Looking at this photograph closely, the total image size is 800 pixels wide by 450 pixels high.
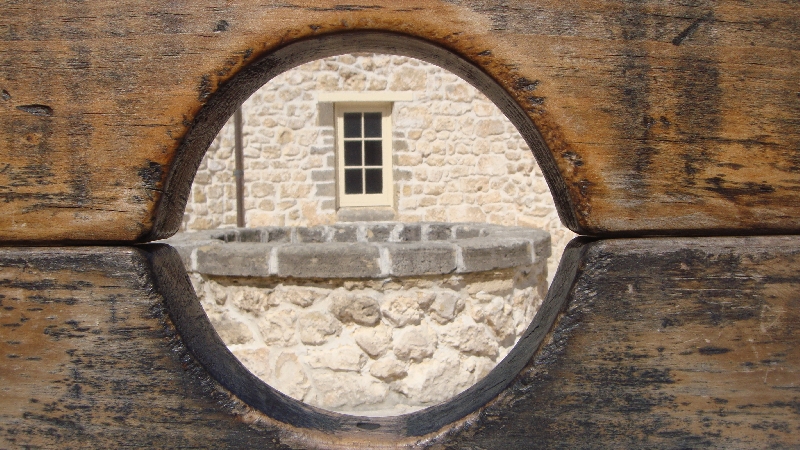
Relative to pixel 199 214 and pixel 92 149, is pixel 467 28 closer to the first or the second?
pixel 92 149

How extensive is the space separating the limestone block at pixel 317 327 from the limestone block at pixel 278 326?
0.20 feet

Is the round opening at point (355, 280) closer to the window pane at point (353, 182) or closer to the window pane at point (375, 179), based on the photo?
the window pane at point (353, 182)

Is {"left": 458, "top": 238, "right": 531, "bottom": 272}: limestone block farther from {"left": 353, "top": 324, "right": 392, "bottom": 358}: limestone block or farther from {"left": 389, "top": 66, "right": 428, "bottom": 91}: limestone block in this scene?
{"left": 389, "top": 66, "right": 428, "bottom": 91}: limestone block

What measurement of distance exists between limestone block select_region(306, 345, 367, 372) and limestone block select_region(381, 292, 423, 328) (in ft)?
0.93

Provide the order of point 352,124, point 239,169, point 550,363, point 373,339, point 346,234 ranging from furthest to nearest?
point 352,124 < point 239,169 < point 346,234 < point 373,339 < point 550,363

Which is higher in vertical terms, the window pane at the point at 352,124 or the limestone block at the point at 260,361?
the window pane at the point at 352,124

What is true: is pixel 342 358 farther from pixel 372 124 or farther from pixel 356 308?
pixel 372 124

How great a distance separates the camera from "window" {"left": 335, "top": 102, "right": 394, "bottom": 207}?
8.20 m

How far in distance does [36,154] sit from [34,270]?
7.4 inches

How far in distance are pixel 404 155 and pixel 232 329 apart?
470 centimetres

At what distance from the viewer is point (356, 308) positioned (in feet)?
11.8

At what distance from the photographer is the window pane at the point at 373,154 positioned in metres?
8.30

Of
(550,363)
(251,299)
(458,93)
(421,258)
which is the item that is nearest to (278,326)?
(251,299)

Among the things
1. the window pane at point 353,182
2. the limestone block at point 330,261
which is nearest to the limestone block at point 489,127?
the window pane at point 353,182
